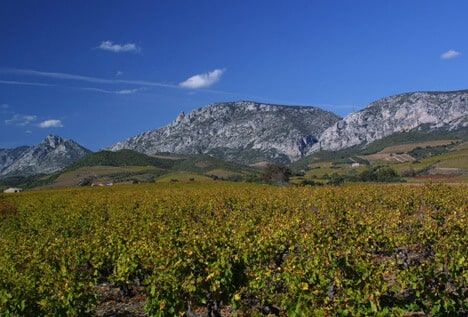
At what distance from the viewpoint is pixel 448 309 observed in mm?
11000

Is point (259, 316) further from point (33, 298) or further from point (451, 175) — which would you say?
point (451, 175)

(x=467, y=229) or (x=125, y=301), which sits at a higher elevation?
(x=467, y=229)

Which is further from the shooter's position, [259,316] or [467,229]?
[467,229]

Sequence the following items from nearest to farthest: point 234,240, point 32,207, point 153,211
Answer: point 234,240, point 153,211, point 32,207

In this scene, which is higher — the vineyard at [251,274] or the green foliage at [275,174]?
the green foliage at [275,174]

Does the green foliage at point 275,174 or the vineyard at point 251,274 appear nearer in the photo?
the vineyard at point 251,274

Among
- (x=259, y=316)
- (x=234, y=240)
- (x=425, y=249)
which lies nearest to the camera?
(x=259, y=316)

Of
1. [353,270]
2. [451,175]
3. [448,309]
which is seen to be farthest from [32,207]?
[451,175]

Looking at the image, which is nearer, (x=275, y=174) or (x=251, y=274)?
(x=251, y=274)

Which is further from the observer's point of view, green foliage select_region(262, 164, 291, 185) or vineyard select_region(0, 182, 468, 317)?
green foliage select_region(262, 164, 291, 185)

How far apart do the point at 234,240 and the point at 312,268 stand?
485 cm

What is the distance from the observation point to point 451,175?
411 ft

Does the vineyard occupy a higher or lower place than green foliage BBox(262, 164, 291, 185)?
lower

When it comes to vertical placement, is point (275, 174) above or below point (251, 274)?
above
